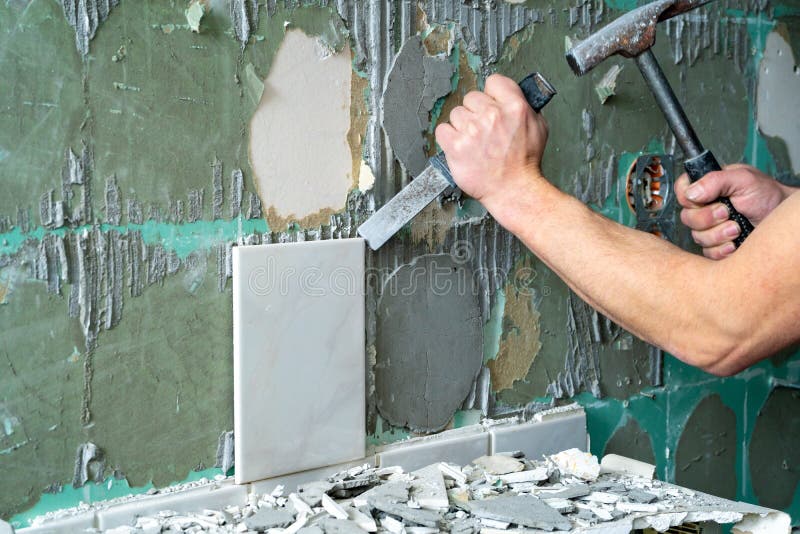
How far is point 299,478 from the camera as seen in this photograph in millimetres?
1201

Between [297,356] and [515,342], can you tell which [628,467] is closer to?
[515,342]

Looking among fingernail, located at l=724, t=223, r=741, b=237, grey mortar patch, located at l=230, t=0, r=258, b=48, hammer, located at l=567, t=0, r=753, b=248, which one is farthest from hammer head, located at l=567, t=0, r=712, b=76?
grey mortar patch, located at l=230, t=0, r=258, b=48

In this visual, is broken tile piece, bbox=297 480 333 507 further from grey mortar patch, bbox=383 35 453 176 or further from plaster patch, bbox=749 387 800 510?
plaster patch, bbox=749 387 800 510

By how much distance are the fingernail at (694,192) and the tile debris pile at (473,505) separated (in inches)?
19.5

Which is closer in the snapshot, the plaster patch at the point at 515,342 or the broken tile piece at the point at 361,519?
the broken tile piece at the point at 361,519

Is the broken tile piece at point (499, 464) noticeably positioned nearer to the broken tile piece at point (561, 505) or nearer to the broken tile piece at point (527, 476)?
the broken tile piece at point (527, 476)

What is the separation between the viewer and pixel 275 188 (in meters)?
1.16

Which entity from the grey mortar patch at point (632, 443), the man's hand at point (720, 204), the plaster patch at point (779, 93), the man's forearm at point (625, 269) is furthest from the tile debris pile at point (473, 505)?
the plaster patch at point (779, 93)

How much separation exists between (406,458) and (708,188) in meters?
0.70

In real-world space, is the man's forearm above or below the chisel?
below

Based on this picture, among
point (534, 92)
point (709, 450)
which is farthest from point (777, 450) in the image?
point (534, 92)

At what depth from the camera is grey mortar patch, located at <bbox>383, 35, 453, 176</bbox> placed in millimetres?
1261

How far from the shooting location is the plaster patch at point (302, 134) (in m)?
1.15

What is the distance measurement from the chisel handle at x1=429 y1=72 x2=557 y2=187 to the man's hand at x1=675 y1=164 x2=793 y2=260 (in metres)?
0.36
